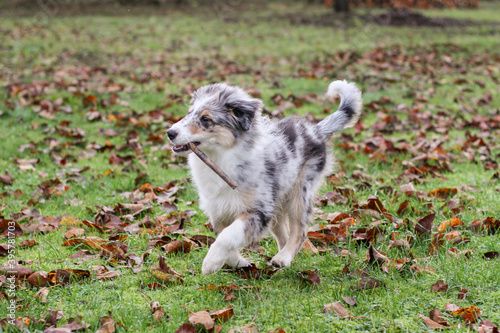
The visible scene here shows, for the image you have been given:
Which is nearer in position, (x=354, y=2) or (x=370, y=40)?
(x=370, y=40)

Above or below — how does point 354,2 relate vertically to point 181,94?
above

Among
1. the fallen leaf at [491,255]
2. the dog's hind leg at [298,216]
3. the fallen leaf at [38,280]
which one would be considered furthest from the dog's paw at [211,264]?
the fallen leaf at [491,255]

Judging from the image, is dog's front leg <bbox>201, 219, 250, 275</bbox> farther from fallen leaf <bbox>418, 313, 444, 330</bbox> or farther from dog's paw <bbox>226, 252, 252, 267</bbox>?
fallen leaf <bbox>418, 313, 444, 330</bbox>

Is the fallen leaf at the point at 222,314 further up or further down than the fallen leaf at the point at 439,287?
further up

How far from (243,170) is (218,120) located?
423 millimetres

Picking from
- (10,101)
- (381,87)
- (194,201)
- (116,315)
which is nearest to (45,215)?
(194,201)

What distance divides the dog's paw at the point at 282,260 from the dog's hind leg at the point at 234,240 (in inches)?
10.5

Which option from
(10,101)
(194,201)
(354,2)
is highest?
(354,2)

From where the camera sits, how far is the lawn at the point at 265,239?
346cm

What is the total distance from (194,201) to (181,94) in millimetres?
4618

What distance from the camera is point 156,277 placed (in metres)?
3.82

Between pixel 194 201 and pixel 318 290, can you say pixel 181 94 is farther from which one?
pixel 318 290

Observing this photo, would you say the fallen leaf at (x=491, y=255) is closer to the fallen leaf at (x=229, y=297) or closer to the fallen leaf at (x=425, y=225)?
the fallen leaf at (x=425, y=225)

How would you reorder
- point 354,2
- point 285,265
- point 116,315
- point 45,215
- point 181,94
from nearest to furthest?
point 116,315 < point 285,265 < point 45,215 < point 181,94 < point 354,2
